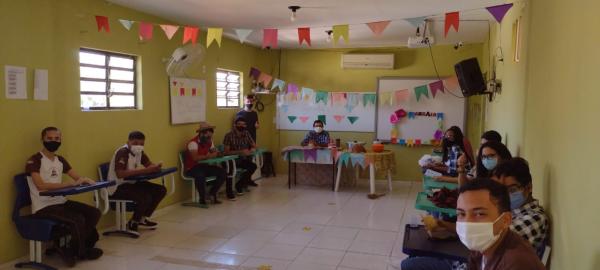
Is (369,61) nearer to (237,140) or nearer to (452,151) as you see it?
(237,140)

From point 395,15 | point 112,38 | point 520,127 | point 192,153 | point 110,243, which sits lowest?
point 110,243

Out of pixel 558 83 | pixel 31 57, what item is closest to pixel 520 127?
pixel 558 83

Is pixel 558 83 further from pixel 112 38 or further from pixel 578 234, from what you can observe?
pixel 112 38

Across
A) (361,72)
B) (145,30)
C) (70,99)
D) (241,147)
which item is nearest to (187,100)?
(241,147)

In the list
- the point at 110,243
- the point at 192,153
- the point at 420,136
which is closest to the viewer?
the point at 110,243

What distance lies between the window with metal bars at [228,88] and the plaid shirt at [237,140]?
56 centimetres

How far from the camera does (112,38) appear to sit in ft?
15.9

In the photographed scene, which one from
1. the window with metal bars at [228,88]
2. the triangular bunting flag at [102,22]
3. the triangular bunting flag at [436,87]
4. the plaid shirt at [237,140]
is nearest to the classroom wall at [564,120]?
the triangular bunting flag at [102,22]

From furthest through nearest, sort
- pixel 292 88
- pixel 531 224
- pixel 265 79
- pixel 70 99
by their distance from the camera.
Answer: pixel 292 88, pixel 265 79, pixel 70 99, pixel 531 224

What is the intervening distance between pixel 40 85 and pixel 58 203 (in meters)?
1.06

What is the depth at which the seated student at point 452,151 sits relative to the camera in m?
4.85

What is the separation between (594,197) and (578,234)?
0.27 m

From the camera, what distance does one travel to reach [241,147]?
7.02 m

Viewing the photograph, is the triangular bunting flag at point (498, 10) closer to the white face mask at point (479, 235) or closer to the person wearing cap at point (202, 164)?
the white face mask at point (479, 235)
